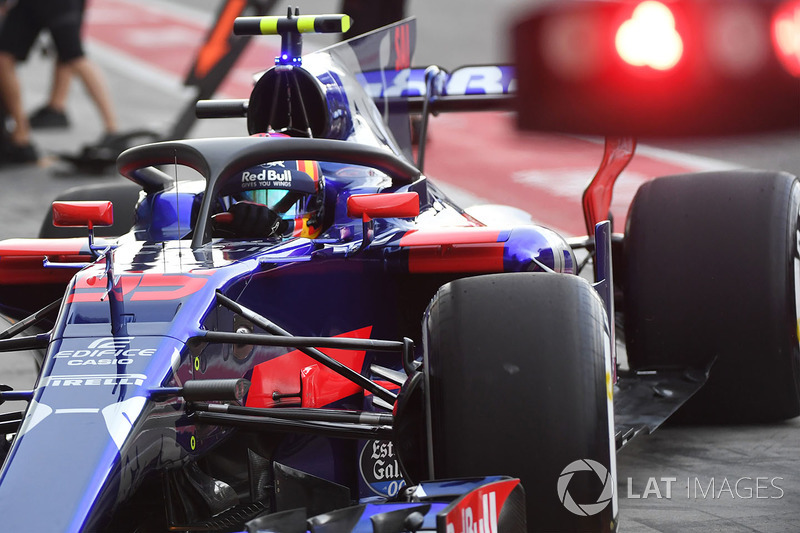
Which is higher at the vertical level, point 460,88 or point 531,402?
point 460,88

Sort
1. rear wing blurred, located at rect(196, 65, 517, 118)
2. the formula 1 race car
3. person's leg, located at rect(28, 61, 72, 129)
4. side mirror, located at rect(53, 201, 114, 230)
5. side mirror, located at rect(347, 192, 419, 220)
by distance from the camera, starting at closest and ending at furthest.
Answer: the formula 1 race car → side mirror, located at rect(347, 192, 419, 220) → side mirror, located at rect(53, 201, 114, 230) → rear wing blurred, located at rect(196, 65, 517, 118) → person's leg, located at rect(28, 61, 72, 129)

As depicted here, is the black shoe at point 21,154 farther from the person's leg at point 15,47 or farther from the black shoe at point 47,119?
the black shoe at point 47,119

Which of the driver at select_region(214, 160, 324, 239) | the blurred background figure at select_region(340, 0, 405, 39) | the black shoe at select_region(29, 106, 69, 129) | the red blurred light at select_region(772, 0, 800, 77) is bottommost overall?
the black shoe at select_region(29, 106, 69, 129)

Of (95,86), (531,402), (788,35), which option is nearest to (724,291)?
(531,402)

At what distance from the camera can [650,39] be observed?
1.26 metres

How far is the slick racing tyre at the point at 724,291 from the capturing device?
4984mm

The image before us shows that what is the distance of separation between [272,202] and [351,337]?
0.54m

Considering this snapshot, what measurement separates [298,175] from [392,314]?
1.86 feet

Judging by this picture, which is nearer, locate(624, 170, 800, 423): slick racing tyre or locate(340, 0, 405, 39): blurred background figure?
locate(624, 170, 800, 423): slick racing tyre

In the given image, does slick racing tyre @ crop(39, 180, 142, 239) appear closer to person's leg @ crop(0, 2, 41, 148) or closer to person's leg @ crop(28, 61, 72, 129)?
person's leg @ crop(0, 2, 41, 148)

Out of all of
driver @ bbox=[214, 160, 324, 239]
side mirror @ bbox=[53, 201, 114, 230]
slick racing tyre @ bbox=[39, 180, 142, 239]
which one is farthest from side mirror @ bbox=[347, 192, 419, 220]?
slick racing tyre @ bbox=[39, 180, 142, 239]

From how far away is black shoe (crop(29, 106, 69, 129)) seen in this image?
507 inches

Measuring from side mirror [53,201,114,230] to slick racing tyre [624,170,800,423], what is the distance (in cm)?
225

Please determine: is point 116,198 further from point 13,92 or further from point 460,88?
point 13,92
